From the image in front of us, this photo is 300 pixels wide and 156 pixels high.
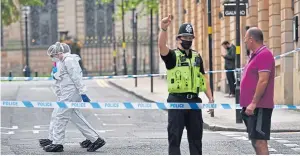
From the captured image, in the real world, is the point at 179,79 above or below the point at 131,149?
above

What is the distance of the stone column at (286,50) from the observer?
82.2 feet

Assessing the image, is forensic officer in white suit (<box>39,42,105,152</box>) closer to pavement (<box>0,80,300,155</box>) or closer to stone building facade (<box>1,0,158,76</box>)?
pavement (<box>0,80,300,155</box>)

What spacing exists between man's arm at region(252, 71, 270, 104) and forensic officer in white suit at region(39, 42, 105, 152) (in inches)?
182

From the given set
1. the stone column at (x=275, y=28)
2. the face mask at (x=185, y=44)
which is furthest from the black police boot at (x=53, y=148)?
the stone column at (x=275, y=28)

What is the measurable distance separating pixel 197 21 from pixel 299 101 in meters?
16.5

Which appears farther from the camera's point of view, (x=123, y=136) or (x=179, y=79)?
(x=123, y=136)

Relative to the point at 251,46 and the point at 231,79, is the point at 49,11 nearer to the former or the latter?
the point at 231,79

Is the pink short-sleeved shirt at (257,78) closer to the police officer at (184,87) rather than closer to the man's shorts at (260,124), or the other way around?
the man's shorts at (260,124)

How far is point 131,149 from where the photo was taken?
15.5 metres

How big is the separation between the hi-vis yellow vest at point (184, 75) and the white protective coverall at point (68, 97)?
12.6 ft

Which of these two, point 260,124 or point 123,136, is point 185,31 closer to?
point 260,124

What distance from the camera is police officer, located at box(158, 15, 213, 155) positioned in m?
11.8

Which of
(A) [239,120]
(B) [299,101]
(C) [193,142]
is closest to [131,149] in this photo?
(C) [193,142]

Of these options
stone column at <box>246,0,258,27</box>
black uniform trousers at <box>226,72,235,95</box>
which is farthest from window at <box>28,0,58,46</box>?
stone column at <box>246,0,258,27</box>
